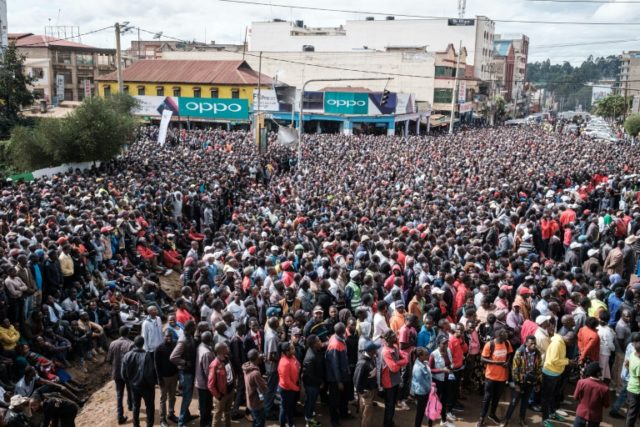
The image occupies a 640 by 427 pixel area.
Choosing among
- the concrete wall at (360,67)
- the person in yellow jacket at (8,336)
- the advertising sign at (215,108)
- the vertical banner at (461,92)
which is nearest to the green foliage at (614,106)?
the vertical banner at (461,92)

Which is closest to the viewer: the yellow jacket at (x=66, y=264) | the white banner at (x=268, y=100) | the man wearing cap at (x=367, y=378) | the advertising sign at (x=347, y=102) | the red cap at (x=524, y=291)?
the man wearing cap at (x=367, y=378)

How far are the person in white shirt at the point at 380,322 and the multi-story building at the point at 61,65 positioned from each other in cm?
4848

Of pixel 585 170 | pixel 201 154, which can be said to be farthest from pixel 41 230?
→ pixel 585 170

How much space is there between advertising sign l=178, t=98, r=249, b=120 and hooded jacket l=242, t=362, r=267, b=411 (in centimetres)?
3516

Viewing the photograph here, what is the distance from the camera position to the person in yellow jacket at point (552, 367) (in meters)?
6.76

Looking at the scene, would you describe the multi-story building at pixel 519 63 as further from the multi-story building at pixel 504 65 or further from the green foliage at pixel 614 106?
the green foliage at pixel 614 106

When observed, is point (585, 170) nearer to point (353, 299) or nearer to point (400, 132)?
point (353, 299)

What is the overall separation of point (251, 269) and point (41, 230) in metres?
4.73

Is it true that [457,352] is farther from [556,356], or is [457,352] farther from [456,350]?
[556,356]

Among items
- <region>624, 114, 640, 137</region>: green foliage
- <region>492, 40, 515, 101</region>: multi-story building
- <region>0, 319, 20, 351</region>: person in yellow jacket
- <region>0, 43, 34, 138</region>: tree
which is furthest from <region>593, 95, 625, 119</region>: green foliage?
<region>0, 319, 20, 351</region>: person in yellow jacket

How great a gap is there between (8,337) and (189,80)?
40394 millimetres

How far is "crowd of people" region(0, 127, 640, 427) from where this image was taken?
6.67 m

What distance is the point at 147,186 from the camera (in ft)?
53.6

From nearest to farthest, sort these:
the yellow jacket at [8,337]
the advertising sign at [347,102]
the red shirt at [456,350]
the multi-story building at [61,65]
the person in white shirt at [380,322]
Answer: the red shirt at [456,350] < the person in white shirt at [380,322] < the yellow jacket at [8,337] < the advertising sign at [347,102] < the multi-story building at [61,65]
